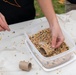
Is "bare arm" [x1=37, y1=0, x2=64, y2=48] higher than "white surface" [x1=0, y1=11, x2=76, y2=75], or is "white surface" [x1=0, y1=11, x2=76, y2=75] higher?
"bare arm" [x1=37, y1=0, x2=64, y2=48]

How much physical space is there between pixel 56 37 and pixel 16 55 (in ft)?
0.81

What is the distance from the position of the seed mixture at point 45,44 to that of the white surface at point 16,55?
0.26 ft

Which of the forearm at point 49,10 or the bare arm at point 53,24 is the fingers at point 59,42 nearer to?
the bare arm at point 53,24

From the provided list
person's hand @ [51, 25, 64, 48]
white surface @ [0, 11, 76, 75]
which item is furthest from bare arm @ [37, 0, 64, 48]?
white surface @ [0, 11, 76, 75]

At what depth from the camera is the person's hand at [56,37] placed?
1252 millimetres

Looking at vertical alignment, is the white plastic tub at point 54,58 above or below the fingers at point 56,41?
below

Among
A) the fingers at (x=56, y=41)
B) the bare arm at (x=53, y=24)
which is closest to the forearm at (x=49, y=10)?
the bare arm at (x=53, y=24)

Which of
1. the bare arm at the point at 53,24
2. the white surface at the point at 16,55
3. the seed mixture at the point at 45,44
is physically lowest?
the white surface at the point at 16,55

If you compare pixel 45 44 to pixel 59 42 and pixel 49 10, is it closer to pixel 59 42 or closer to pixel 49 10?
pixel 59 42

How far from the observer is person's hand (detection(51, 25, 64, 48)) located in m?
1.25

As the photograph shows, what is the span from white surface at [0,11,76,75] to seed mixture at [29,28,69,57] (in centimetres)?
8

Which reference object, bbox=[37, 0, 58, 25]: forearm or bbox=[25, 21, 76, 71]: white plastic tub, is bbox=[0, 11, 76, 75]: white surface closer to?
bbox=[25, 21, 76, 71]: white plastic tub

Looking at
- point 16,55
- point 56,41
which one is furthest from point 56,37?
point 16,55

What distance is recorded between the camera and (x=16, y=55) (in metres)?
1.33
